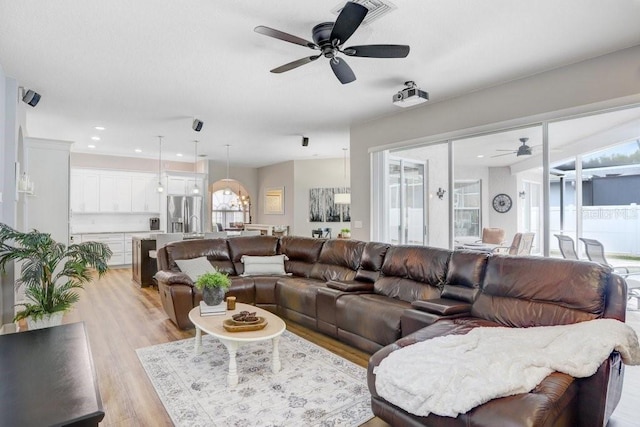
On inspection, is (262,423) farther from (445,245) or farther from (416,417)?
(445,245)

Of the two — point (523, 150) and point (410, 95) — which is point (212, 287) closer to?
point (410, 95)

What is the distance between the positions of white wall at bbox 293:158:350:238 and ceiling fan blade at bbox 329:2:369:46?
7.34 meters

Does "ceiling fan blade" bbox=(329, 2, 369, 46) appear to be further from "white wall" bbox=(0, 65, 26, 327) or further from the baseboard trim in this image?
the baseboard trim

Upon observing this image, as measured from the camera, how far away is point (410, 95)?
4266 millimetres

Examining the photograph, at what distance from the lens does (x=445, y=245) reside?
5.17 m

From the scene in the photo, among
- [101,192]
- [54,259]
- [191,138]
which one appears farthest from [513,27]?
[101,192]

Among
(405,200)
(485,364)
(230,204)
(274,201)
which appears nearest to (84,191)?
(230,204)

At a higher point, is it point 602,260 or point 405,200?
point 405,200

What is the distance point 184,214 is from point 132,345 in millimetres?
6318

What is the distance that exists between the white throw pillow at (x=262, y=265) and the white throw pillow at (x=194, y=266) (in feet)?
1.70

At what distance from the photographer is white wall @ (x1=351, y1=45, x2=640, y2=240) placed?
3404mm

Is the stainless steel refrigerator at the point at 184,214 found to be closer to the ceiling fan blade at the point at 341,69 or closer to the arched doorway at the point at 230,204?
the arched doorway at the point at 230,204

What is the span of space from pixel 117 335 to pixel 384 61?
4.18 metres

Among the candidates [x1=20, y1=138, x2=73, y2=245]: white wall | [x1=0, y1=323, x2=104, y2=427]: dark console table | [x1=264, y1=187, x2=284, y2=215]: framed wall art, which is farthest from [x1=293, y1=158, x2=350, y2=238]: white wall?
[x1=0, y1=323, x2=104, y2=427]: dark console table
